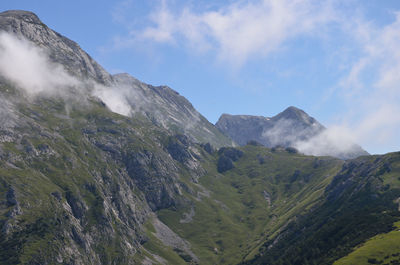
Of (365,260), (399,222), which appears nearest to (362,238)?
(399,222)

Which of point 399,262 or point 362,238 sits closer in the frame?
point 399,262

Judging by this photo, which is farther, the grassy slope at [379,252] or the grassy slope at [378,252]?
the grassy slope at [379,252]

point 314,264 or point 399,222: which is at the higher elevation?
point 399,222

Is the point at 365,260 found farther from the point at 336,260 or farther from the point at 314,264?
the point at 314,264

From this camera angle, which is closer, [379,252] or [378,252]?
[379,252]

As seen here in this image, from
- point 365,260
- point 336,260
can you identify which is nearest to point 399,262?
point 365,260

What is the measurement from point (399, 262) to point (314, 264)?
49180mm

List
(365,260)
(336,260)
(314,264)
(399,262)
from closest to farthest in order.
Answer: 1. (399,262)
2. (365,260)
3. (336,260)
4. (314,264)

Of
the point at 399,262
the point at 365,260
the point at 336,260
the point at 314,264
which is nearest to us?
the point at 399,262

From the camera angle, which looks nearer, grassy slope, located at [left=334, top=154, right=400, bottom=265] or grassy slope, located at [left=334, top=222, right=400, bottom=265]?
grassy slope, located at [left=334, top=222, right=400, bottom=265]

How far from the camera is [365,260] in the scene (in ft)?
547

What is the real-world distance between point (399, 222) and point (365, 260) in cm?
4742

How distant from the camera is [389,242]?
174m

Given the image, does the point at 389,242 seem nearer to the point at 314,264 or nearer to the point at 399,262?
the point at 399,262
